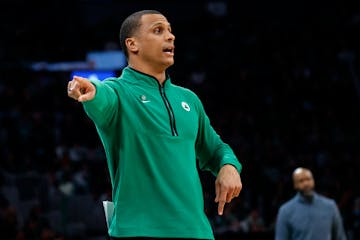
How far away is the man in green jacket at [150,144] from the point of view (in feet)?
9.71

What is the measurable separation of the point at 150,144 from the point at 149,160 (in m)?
0.07

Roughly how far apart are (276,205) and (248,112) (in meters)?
4.15

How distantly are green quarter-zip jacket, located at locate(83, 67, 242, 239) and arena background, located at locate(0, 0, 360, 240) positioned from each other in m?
5.08

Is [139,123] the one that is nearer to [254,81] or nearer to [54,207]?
[54,207]

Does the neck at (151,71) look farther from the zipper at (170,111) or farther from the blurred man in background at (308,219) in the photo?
the blurred man in background at (308,219)

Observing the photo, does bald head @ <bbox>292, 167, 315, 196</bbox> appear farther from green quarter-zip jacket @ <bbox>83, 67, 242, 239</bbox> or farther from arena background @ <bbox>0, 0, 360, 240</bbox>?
green quarter-zip jacket @ <bbox>83, 67, 242, 239</bbox>

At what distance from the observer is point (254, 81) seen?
16.2 metres

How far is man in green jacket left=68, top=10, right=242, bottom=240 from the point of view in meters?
2.96

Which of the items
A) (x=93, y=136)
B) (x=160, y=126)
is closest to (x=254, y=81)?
(x=93, y=136)

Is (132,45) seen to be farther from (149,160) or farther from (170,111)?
(149,160)

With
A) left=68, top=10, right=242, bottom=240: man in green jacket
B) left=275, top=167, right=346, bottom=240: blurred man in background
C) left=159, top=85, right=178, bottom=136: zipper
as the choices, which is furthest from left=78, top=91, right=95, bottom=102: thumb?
left=275, top=167, right=346, bottom=240: blurred man in background

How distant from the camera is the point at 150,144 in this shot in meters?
3.04

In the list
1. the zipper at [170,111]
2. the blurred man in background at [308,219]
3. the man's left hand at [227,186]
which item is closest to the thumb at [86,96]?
the zipper at [170,111]

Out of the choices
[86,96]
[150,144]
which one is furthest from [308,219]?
[86,96]
